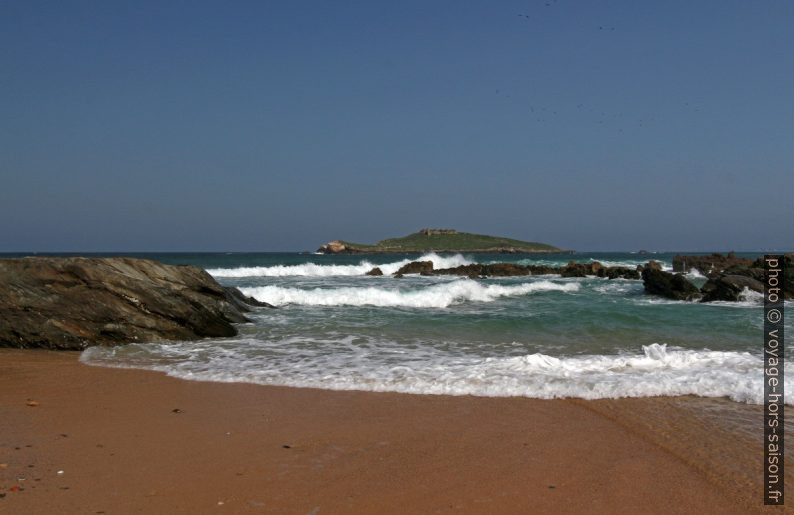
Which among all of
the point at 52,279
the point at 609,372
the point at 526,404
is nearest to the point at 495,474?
the point at 526,404

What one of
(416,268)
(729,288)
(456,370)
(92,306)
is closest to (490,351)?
(456,370)

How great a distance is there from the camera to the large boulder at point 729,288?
19.5 m

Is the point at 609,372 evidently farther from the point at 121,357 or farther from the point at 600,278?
the point at 600,278

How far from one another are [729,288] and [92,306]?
20.1 meters

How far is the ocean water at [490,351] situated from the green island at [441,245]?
98617mm

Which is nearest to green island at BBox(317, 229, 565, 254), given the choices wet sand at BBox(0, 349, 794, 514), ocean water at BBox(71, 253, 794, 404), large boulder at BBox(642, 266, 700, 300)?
large boulder at BBox(642, 266, 700, 300)

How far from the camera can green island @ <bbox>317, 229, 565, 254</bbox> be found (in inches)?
4574

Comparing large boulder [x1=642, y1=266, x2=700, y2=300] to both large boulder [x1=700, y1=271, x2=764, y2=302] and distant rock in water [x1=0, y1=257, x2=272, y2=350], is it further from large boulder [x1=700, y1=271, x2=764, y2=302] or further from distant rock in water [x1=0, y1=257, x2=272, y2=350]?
distant rock in water [x1=0, y1=257, x2=272, y2=350]

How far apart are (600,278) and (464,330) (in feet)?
81.6

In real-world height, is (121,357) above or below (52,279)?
below

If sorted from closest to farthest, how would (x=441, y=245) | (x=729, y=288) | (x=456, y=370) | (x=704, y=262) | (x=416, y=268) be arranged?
(x=456, y=370) < (x=729, y=288) < (x=416, y=268) < (x=704, y=262) < (x=441, y=245)

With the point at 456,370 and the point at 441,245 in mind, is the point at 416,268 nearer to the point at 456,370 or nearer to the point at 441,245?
the point at 456,370

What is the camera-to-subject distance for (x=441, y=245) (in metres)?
126

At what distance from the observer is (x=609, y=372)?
7.64 m
